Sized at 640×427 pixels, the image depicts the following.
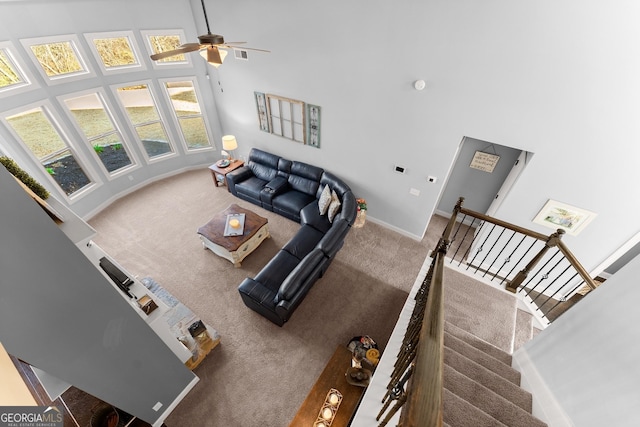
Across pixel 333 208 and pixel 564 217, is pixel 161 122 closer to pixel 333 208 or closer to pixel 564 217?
pixel 333 208

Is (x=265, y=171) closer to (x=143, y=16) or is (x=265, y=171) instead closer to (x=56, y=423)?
(x=143, y=16)

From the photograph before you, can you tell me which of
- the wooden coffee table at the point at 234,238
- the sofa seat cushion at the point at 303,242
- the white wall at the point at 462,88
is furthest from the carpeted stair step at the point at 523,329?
the wooden coffee table at the point at 234,238

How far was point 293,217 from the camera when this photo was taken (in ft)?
18.6

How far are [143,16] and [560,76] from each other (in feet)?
23.0

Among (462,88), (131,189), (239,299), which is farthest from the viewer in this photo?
(131,189)

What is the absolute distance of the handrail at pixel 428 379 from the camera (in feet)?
3.26

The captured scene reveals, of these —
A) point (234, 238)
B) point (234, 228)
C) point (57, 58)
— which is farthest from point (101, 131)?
point (234, 238)

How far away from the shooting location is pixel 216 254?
16.5 ft

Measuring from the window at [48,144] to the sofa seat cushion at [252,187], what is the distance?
3298 millimetres

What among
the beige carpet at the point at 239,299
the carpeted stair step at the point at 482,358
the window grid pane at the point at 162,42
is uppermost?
the window grid pane at the point at 162,42

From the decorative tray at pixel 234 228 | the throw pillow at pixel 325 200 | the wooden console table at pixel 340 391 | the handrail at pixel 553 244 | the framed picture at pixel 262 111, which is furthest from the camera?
the framed picture at pixel 262 111

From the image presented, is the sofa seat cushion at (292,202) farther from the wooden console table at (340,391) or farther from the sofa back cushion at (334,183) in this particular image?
the wooden console table at (340,391)

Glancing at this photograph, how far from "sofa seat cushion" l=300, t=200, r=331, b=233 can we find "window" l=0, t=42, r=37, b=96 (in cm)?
522

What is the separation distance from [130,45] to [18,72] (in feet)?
6.14
